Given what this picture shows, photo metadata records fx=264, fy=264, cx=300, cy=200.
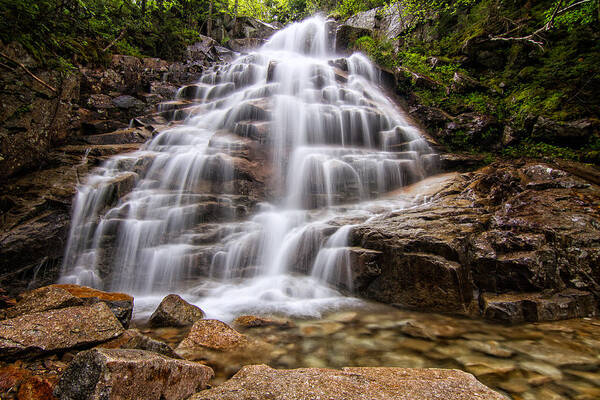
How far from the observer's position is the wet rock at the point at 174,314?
3576mm

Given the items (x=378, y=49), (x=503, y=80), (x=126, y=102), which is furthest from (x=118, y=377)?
(x=378, y=49)

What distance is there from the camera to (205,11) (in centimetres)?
2183

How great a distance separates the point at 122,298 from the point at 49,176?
4.73 metres

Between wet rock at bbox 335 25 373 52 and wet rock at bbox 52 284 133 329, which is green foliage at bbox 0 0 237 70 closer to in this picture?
wet rock at bbox 52 284 133 329

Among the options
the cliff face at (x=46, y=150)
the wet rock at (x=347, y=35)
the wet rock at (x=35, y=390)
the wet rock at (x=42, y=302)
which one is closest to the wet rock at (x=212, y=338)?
the wet rock at (x=35, y=390)

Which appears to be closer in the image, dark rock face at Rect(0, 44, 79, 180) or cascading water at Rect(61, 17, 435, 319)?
cascading water at Rect(61, 17, 435, 319)

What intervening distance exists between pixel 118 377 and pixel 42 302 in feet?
6.47

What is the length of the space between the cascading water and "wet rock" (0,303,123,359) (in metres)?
1.70

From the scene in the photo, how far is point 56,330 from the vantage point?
2385mm

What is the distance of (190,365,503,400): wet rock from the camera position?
5.89ft

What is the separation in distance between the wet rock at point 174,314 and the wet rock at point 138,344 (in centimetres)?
84

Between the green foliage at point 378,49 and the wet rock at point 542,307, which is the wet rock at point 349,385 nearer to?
the wet rock at point 542,307

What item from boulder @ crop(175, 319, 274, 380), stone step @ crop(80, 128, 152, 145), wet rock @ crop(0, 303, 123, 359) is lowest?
boulder @ crop(175, 319, 274, 380)

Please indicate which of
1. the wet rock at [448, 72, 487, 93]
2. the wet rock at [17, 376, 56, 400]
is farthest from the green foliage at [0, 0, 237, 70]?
the wet rock at [448, 72, 487, 93]
